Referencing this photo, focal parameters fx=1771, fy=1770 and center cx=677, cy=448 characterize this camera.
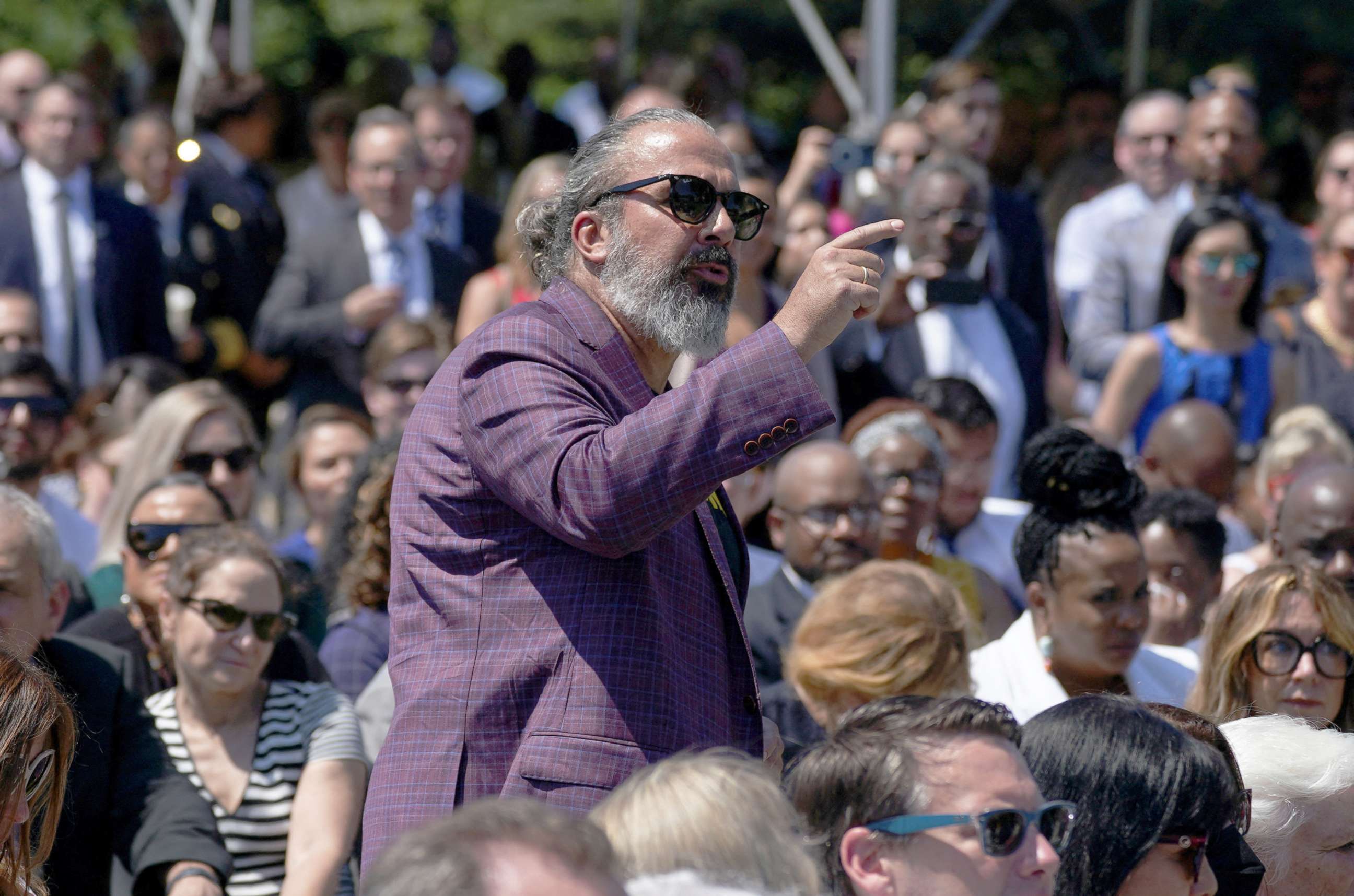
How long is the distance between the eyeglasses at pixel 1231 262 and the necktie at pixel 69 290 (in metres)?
4.41

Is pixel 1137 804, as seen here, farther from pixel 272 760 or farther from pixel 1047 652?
pixel 272 760

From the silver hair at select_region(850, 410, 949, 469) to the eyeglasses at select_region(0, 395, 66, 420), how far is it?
8.80 feet

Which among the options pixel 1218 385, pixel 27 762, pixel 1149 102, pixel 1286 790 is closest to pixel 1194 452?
pixel 1218 385

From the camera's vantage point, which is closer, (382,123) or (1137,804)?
(1137,804)

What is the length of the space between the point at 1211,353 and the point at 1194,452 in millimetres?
633

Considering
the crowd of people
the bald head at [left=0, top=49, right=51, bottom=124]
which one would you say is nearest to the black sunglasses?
the crowd of people

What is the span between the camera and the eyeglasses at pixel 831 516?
5.18 metres

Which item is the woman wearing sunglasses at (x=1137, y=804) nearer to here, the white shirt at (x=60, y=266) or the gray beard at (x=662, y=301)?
the gray beard at (x=662, y=301)

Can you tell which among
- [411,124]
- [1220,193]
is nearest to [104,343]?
[411,124]

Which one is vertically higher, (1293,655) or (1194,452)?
(1194,452)

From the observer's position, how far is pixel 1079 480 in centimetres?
457

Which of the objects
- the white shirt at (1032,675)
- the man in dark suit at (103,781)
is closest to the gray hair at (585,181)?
the man in dark suit at (103,781)

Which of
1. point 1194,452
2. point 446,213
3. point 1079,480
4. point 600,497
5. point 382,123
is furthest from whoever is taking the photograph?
point 446,213

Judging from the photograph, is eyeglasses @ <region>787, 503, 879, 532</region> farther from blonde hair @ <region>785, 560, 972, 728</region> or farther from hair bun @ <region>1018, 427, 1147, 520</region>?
blonde hair @ <region>785, 560, 972, 728</region>
